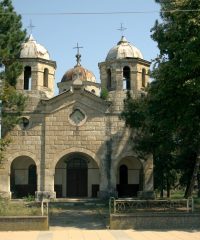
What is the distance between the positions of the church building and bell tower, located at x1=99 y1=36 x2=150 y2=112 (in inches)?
2.7

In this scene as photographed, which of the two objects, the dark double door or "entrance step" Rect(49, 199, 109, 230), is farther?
the dark double door

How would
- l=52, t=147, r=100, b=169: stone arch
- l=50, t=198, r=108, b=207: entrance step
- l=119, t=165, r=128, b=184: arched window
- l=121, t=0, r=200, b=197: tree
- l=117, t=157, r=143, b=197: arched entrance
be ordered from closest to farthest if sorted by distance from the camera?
l=121, t=0, r=200, b=197: tree, l=50, t=198, r=108, b=207: entrance step, l=52, t=147, r=100, b=169: stone arch, l=117, t=157, r=143, b=197: arched entrance, l=119, t=165, r=128, b=184: arched window

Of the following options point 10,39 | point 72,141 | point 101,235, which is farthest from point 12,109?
point 101,235

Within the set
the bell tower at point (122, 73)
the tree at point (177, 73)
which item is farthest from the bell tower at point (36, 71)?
the tree at point (177, 73)

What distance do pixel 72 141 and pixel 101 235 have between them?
48.7ft

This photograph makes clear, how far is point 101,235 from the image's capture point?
13953 mm

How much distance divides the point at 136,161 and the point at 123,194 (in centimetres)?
248

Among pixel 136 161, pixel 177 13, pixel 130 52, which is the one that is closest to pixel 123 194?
pixel 136 161

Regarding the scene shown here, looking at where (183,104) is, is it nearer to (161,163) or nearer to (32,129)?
(32,129)

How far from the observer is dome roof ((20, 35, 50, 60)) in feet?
100

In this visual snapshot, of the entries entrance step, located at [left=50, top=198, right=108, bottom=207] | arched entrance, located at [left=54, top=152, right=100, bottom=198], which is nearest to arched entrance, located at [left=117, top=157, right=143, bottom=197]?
arched entrance, located at [left=54, top=152, right=100, bottom=198]

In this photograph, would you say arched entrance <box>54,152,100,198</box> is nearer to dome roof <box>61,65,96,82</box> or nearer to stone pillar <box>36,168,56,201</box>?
stone pillar <box>36,168,56,201</box>

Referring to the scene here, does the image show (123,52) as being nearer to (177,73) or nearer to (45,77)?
(45,77)

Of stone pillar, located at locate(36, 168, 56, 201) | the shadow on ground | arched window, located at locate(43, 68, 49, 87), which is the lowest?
the shadow on ground
